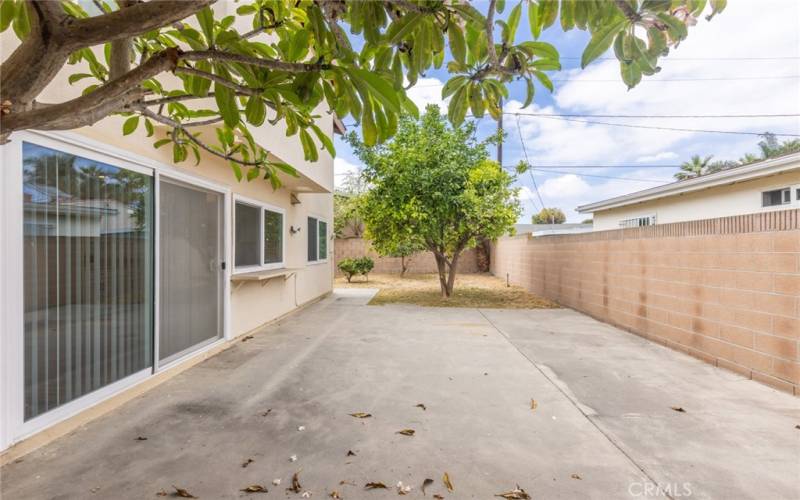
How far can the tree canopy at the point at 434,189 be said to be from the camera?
28.5 ft

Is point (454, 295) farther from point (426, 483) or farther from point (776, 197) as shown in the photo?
point (426, 483)

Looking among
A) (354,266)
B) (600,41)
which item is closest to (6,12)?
(600,41)

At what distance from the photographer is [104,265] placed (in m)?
3.09

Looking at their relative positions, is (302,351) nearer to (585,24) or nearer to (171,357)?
(171,357)

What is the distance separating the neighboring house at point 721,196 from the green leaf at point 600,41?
822cm

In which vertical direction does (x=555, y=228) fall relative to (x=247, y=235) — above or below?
above

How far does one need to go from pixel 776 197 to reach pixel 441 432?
9.13m

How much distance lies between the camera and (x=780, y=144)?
26.1 m

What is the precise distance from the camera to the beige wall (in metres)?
7.30

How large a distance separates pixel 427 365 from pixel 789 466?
285 centimetres

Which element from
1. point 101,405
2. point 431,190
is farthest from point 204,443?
point 431,190

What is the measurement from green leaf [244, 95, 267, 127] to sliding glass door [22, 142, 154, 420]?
2101mm

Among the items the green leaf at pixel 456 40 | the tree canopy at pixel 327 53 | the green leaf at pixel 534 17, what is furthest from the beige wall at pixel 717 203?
the green leaf at pixel 456 40

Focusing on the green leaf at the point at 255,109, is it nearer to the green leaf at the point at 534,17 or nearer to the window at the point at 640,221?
the green leaf at the point at 534,17
